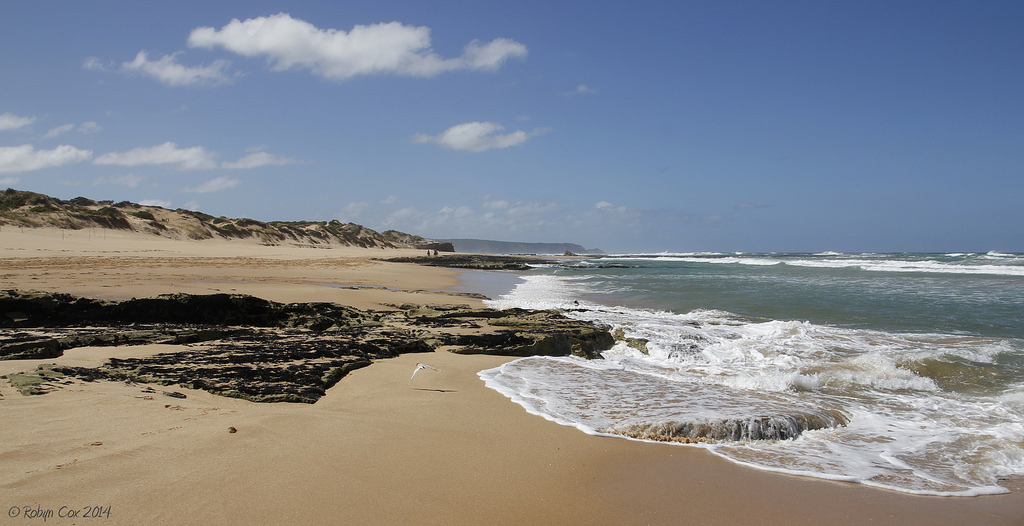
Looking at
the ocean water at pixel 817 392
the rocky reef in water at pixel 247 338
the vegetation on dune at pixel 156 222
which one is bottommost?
the ocean water at pixel 817 392

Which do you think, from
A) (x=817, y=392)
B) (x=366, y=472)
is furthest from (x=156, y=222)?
(x=817, y=392)

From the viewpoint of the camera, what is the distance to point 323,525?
2363 mm

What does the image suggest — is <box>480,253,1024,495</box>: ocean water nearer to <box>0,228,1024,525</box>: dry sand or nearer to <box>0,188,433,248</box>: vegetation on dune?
<box>0,228,1024,525</box>: dry sand

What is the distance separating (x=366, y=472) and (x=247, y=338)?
13.7 ft

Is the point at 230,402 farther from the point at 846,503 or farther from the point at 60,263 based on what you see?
the point at 60,263

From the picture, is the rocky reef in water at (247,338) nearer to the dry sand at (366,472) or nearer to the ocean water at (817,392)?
the dry sand at (366,472)

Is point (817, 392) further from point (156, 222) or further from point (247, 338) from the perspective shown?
point (156, 222)

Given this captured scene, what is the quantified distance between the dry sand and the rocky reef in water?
32 cm

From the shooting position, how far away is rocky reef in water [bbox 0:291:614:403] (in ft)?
Result: 14.3

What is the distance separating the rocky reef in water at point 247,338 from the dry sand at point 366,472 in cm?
32

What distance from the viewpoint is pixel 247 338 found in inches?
247

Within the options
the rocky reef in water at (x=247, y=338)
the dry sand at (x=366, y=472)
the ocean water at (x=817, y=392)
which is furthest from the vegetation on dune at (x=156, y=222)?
the ocean water at (x=817, y=392)

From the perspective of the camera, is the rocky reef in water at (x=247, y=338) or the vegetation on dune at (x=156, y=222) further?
the vegetation on dune at (x=156, y=222)

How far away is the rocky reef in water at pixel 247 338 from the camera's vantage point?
14.3 feet
